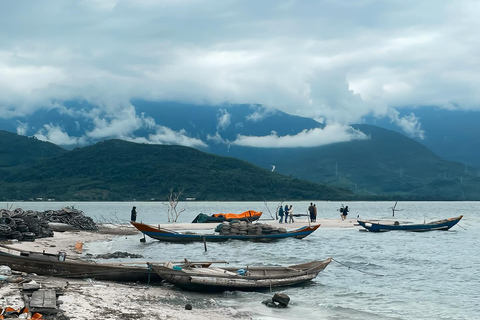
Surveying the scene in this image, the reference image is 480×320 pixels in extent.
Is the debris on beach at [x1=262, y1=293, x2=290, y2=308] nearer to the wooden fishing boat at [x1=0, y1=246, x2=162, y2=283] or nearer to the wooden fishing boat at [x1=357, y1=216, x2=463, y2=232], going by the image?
the wooden fishing boat at [x1=0, y1=246, x2=162, y2=283]

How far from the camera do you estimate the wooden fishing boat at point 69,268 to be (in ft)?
61.5

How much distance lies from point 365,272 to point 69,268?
50.0 feet

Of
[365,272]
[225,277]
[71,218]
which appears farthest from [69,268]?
[71,218]

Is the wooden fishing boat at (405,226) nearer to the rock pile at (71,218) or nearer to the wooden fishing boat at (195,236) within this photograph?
the wooden fishing boat at (195,236)

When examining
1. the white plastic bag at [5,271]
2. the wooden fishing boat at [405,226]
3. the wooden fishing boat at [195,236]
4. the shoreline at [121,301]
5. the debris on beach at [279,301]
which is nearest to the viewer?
the shoreline at [121,301]

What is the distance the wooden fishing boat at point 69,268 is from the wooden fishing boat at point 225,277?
1.06 meters

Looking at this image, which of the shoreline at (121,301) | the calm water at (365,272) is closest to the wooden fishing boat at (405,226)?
the calm water at (365,272)

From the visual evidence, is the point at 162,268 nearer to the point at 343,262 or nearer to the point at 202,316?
the point at 202,316

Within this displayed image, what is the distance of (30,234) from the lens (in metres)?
32.8

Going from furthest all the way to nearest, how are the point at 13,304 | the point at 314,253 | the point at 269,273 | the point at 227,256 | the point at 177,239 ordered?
the point at 177,239 < the point at 314,253 < the point at 227,256 < the point at 269,273 < the point at 13,304

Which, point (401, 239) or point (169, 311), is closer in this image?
point (169, 311)

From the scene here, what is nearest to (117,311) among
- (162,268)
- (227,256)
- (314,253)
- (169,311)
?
(169,311)

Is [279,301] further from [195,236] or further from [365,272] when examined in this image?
[195,236]

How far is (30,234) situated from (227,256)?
449 inches
